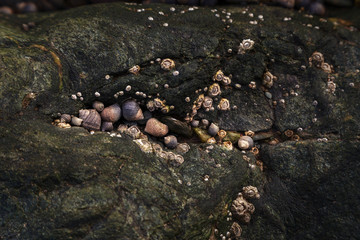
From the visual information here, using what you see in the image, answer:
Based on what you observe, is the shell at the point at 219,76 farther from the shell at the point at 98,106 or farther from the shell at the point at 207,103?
the shell at the point at 98,106

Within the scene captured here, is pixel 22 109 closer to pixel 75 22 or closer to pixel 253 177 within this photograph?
pixel 75 22

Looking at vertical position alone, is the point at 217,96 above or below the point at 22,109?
below

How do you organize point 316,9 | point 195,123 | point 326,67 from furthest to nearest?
1. point 316,9
2. point 326,67
3. point 195,123

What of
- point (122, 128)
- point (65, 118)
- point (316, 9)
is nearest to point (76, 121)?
point (65, 118)

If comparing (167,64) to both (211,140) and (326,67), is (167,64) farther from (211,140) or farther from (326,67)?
(326,67)

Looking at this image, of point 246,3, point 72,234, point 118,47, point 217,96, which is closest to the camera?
point 72,234

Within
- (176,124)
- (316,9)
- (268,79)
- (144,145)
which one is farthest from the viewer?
(316,9)

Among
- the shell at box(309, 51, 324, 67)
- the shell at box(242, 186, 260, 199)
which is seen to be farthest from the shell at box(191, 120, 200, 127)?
the shell at box(309, 51, 324, 67)

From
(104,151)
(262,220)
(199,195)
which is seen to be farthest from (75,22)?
(262,220)
